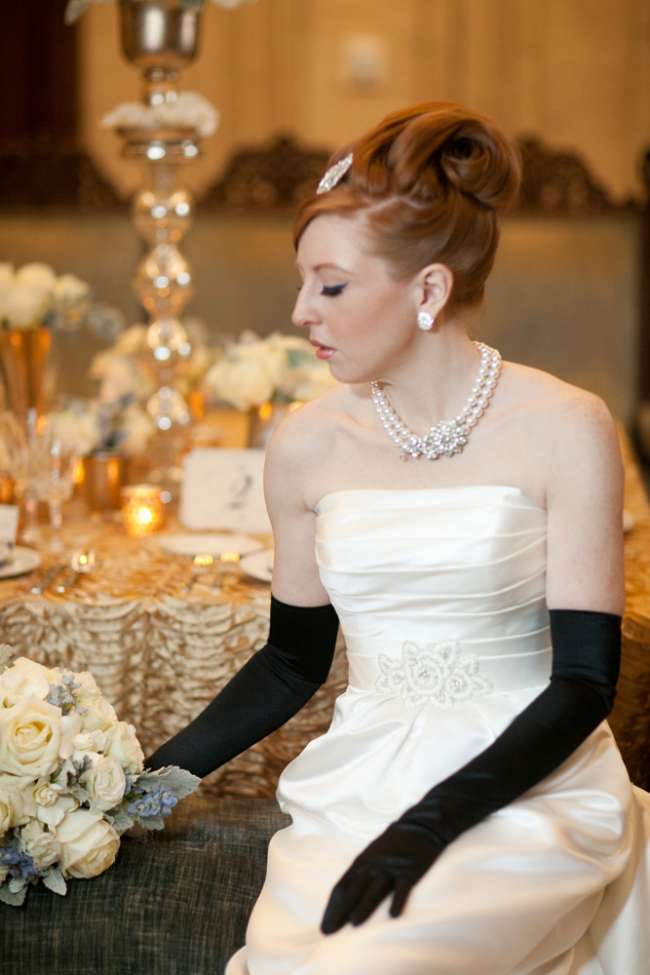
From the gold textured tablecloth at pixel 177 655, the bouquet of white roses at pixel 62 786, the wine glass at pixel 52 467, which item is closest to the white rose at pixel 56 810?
the bouquet of white roses at pixel 62 786

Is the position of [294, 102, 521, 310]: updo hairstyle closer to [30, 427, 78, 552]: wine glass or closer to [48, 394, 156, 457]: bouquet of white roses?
[30, 427, 78, 552]: wine glass

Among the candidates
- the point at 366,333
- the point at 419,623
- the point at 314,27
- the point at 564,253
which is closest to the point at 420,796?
the point at 419,623

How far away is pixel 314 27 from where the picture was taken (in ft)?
19.5

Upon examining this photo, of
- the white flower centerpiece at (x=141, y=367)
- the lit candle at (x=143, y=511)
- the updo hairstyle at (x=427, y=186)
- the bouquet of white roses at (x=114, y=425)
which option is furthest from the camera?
the white flower centerpiece at (x=141, y=367)

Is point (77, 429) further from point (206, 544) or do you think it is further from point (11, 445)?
point (206, 544)

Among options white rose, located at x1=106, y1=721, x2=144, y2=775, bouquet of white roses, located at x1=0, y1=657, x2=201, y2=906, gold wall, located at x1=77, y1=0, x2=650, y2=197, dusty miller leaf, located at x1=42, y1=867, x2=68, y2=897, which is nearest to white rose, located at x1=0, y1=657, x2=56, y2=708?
bouquet of white roses, located at x1=0, y1=657, x2=201, y2=906

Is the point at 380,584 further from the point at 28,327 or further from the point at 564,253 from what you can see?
the point at 564,253

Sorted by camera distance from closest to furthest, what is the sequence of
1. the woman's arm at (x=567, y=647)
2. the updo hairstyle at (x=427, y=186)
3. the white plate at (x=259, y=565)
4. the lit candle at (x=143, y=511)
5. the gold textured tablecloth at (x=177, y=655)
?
the woman's arm at (x=567, y=647), the updo hairstyle at (x=427, y=186), the gold textured tablecloth at (x=177, y=655), the white plate at (x=259, y=565), the lit candle at (x=143, y=511)

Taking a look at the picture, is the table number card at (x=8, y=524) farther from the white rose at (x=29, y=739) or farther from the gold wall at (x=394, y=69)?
the gold wall at (x=394, y=69)

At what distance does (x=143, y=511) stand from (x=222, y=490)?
181 mm

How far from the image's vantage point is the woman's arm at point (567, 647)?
4.72 feet

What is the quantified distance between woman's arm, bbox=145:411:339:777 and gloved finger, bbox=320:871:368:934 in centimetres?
40

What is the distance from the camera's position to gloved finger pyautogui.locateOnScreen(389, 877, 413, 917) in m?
1.34

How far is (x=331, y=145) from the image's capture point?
232 inches
